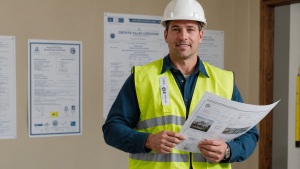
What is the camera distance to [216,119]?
1.06m

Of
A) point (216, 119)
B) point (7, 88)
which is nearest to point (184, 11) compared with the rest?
point (216, 119)

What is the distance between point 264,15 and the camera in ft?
7.27

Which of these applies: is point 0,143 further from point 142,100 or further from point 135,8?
point 135,8

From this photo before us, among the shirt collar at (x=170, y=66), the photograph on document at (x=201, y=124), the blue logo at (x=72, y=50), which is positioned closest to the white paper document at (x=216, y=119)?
the photograph on document at (x=201, y=124)

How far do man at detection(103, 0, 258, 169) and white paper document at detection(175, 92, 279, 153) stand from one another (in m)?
0.05

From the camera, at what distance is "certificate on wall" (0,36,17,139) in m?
1.96

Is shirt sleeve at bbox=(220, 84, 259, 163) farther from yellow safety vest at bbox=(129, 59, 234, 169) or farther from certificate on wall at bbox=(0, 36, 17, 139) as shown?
certificate on wall at bbox=(0, 36, 17, 139)

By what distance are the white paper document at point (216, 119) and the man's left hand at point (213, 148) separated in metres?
0.02

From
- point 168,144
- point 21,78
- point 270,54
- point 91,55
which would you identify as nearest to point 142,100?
point 168,144

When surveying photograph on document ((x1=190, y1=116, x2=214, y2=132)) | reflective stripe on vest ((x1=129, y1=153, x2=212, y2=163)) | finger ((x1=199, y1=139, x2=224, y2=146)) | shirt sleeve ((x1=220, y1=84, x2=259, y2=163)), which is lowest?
reflective stripe on vest ((x1=129, y1=153, x2=212, y2=163))

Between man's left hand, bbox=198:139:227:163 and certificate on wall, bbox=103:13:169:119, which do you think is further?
certificate on wall, bbox=103:13:169:119

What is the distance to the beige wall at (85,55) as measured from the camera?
1988mm

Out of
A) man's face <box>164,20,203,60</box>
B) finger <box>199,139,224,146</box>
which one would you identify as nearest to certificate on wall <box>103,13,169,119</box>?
man's face <box>164,20,203,60</box>

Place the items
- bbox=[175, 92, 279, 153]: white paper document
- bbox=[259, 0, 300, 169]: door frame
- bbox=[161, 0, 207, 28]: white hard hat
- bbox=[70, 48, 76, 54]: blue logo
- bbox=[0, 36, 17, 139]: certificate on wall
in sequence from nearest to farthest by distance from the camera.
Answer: bbox=[175, 92, 279, 153]: white paper document → bbox=[161, 0, 207, 28]: white hard hat → bbox=[0, 36, 17, 139]: certificate on wall → bbox=[70, 48, 76, 54]: blue logo → bbox=[259, 0, 300, 169]: door frame
